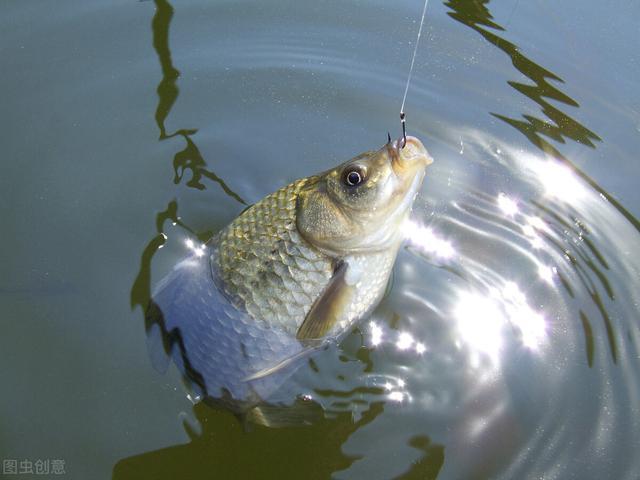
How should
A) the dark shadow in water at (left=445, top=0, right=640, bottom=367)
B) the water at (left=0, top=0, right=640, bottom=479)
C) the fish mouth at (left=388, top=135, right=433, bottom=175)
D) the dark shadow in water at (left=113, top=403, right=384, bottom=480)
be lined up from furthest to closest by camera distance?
the dark shadow in water at (left=445, top=0, right=640, bottom=367) → the water at (left=0, top=0, right=640, bottom=479) → the dark shadow in water at (left=113, top=403, right=384, bottom=480) → the fish mouth at (left=388, top=135, right=433, bottom=175)

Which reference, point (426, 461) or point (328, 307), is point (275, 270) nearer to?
point (328, 307)

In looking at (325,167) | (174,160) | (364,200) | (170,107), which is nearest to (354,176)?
(364,200)

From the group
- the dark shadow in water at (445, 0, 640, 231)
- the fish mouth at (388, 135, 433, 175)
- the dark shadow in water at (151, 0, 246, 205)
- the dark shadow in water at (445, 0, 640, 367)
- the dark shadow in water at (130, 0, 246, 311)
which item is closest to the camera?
the fish mouth at (388, 135, 433, 175)

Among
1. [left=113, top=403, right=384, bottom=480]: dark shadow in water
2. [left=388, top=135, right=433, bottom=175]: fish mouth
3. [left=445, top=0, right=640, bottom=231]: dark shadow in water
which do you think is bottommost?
[left=113, top=403, right=384, bottom=480]: dark shadow in water

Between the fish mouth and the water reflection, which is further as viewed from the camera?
the water reflection

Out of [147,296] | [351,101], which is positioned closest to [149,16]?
[351,101]

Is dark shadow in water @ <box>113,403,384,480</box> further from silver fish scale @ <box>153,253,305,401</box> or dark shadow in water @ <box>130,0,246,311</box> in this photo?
dark shadow in water @ <box>130,0,246,311</box>

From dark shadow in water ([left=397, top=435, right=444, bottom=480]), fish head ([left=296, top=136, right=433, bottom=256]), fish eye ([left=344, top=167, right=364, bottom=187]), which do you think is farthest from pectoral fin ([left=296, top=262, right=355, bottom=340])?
dark shadow in water ([left=397, top=435, right=444, bottom=480])

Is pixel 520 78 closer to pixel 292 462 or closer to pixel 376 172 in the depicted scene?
pixel 376 172
